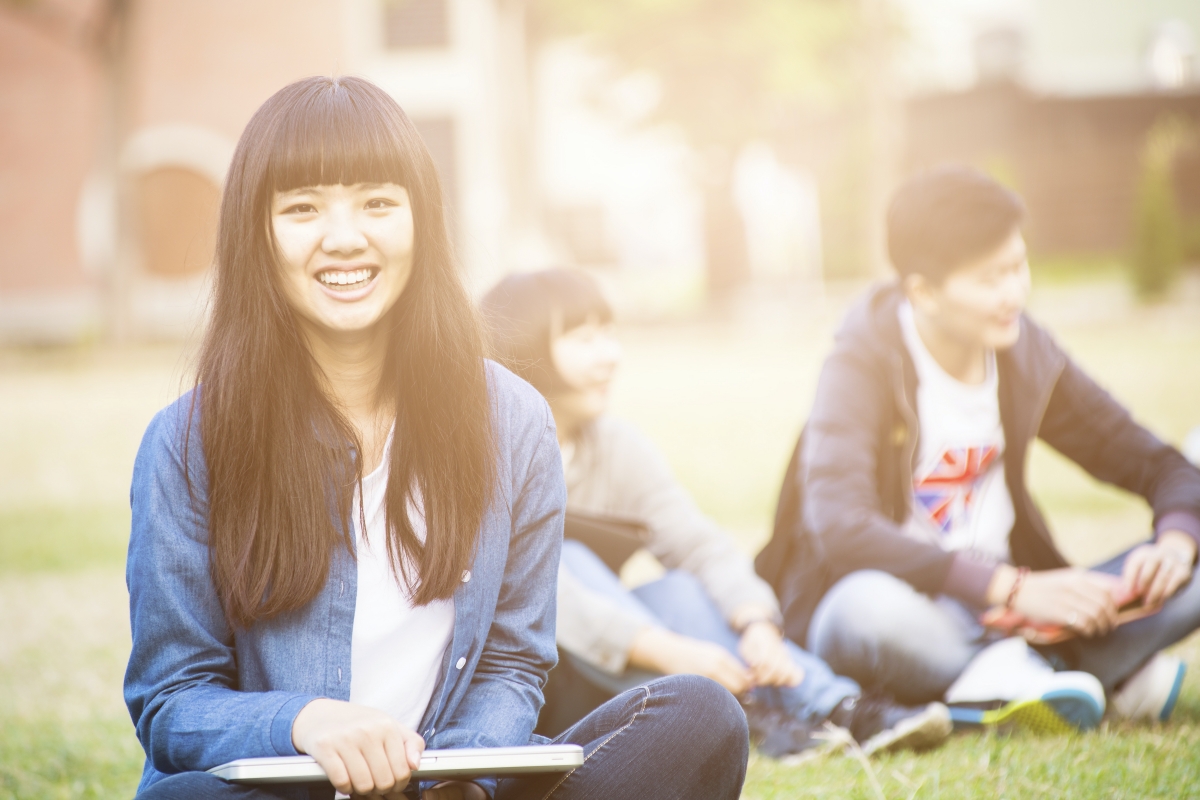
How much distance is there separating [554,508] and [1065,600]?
1192 millimetres

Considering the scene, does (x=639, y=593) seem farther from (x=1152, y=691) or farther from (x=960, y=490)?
(x=1152, y=691)

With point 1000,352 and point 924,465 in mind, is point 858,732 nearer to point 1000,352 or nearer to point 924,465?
point 924,465

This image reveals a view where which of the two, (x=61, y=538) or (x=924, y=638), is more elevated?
(x=924, y=638)

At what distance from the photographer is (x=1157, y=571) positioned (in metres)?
2.40

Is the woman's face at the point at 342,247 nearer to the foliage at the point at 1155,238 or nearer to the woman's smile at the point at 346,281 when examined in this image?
the woman's smile at the point at 346,281

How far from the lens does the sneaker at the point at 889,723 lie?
2.30 m

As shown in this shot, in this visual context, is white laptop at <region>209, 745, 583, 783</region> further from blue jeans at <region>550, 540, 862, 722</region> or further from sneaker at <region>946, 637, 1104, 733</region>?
sneaker at <region>946, 637, 1104, 733</region>

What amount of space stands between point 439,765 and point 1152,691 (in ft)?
5.81

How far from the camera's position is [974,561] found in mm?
2438

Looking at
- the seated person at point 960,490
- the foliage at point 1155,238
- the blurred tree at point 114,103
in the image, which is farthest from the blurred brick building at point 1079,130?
the seated person at point 960,490

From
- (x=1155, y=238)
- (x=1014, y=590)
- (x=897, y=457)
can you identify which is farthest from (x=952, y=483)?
(x=1155, y=238)

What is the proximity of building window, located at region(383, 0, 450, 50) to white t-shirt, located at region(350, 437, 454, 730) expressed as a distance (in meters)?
19.5

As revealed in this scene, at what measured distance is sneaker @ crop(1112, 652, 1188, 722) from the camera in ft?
8.11

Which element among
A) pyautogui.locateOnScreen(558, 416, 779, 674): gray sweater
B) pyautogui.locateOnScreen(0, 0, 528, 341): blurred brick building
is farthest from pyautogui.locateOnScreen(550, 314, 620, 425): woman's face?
pyautogui.locateOnScreen(0, 0, 528, 341): blurred brick building
